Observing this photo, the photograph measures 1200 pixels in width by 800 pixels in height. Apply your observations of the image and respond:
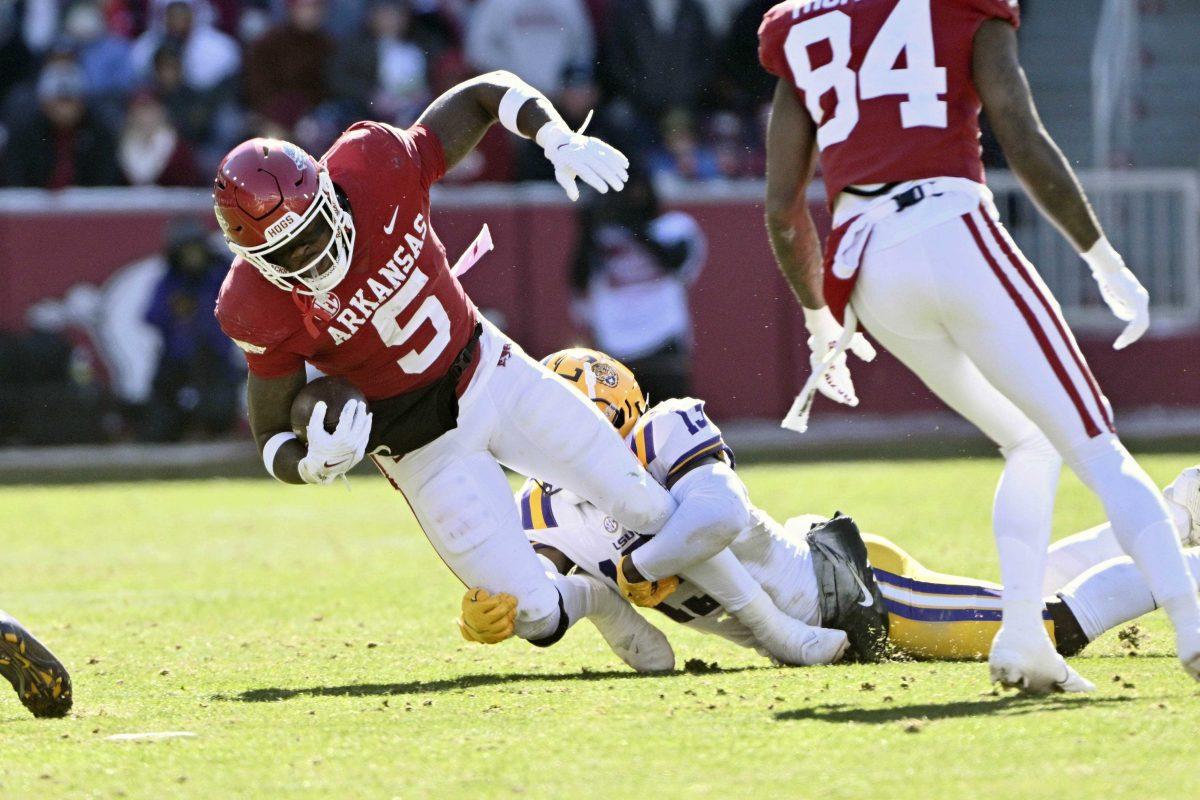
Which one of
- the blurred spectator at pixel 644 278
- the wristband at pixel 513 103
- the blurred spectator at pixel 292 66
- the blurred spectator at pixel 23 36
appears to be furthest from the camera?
the blurred spectator at pixel 23 36

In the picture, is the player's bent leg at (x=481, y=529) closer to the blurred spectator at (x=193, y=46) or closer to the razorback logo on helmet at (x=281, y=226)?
the razorback logo on helmet at (x=281, y=226)

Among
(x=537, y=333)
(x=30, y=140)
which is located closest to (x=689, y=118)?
(x=537, y=333)

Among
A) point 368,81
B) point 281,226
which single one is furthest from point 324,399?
point 368,81

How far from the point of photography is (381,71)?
42.9 feet

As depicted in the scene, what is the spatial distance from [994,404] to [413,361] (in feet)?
5.05

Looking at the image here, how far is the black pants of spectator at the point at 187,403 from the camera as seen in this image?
12383 mm

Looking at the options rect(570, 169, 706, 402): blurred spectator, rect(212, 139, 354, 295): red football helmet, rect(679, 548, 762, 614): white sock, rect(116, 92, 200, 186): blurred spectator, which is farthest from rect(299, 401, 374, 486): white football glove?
rect(116, 92, 200, 186): blurred spectator

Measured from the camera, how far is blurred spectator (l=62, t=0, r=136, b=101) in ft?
44.6

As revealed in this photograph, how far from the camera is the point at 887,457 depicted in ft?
36.9

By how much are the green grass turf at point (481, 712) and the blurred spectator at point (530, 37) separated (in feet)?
22.2

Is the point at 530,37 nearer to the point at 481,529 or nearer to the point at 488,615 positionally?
the point at 481,529

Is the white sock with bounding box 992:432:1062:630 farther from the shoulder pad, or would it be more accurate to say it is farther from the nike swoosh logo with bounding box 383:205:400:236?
the shoulder pad

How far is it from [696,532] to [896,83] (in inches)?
48.9

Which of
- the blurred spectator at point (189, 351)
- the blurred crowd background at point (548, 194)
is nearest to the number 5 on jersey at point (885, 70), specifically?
the blurred crowd background at point (548, 194)
